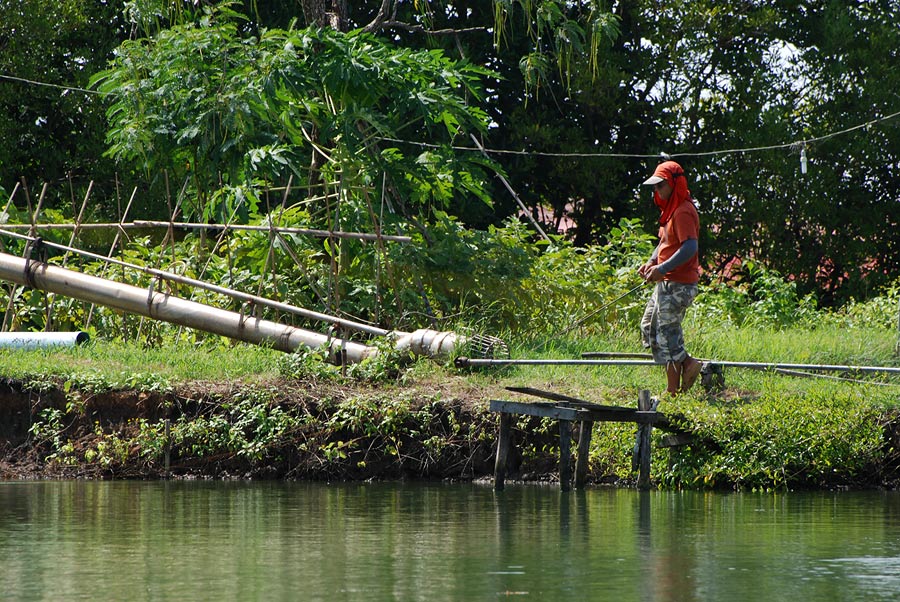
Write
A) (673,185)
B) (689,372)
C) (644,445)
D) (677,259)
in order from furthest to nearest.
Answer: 1. (689,372)
2. (673,185)
3. (677,259)
4. (644,445)

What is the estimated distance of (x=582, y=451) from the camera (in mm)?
10648

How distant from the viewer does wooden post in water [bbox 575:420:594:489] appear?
415 inches

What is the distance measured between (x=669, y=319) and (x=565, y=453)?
1.48 m

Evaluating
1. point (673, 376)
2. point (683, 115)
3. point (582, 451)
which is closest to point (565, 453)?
point (582, 451)

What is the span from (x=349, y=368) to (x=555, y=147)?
1133 centimetres

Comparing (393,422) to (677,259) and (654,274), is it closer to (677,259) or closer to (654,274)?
(654,274)

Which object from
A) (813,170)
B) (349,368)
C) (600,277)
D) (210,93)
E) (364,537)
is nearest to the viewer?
(364,537)

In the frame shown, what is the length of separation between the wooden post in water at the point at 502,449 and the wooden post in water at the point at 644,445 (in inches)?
38.8

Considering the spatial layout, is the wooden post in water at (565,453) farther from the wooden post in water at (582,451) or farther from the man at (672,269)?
the man at (672,269)

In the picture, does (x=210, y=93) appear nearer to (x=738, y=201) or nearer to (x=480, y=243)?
(x=480, y=243)

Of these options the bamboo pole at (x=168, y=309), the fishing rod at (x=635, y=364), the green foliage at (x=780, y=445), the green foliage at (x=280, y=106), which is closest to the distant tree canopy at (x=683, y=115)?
the green foliage at (x=280, y=106)

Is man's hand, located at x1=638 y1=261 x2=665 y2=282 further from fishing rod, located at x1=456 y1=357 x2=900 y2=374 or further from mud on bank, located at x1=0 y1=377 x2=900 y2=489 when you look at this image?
mud on bank, located at x1=0 y1=377 x2=900 y2=489

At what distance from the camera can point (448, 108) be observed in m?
14.9

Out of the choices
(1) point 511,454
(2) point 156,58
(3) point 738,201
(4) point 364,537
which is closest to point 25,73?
(2) point 156,58
